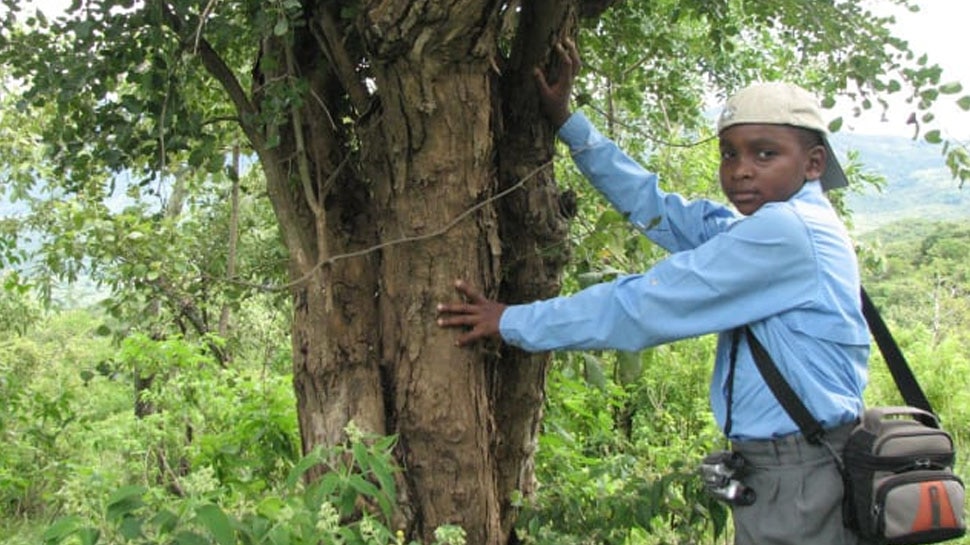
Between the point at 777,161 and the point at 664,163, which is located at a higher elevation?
the point at 664,163

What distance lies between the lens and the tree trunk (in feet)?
8.20

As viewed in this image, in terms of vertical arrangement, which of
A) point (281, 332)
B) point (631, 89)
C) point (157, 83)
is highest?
point (631, 89)

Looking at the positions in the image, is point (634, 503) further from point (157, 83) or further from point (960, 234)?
point (960, 234)

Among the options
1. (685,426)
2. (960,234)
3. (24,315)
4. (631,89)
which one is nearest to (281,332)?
(24,315)

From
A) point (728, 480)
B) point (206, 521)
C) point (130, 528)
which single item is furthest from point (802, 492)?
point (130, 528)

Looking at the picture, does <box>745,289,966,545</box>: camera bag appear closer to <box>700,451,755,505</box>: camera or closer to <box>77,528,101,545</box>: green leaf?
<box>700,451,755,505</box>: camera

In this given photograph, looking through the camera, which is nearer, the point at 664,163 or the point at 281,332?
the point at 664,163

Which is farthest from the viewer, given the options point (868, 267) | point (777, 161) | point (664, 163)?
point (664, 163)

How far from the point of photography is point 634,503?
8.85 ft

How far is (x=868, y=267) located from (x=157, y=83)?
14.6 ft

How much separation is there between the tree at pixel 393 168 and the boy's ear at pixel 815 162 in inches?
17.0

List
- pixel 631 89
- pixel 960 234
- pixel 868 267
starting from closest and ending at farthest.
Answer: pixel 631 89 → pixel 868 267 → pixel 960 234

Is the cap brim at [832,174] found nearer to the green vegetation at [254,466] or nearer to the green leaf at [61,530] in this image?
the green vegetation at [254,466]

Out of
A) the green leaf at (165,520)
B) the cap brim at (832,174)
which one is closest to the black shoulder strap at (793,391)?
the cap brim at (832,174)
